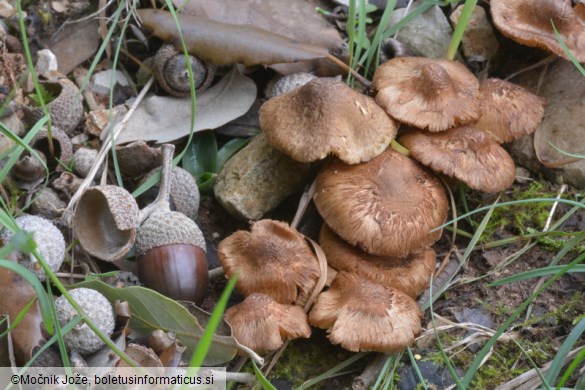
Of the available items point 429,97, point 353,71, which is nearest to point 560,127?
point 429,97

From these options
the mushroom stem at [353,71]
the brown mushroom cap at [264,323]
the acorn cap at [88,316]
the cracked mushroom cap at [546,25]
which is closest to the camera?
the acorn cap at [88,316]

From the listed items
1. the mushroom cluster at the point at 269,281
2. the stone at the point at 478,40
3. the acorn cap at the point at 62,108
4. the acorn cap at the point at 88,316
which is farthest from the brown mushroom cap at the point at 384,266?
the acorn cap at the point at 62,108

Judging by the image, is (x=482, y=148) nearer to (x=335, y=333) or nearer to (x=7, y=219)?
(x=335, y=333)

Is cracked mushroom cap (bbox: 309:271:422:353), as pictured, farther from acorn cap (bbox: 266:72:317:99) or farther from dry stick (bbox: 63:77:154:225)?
dry stick (bbox: 63:77:154:225)

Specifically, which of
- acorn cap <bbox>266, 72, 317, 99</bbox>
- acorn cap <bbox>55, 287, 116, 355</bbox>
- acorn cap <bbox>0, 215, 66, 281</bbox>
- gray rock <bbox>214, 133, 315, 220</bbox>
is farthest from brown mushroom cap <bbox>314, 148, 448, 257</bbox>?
acorn cap <bbox>0, 215, 66, 281</bbox>

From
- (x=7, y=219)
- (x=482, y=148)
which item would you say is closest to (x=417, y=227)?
(x=482, y=148)

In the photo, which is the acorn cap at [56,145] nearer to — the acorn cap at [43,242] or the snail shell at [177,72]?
the acorn cap at [43,242]
